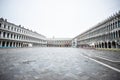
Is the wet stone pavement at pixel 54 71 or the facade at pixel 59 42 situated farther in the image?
the facade at pixel 59 42

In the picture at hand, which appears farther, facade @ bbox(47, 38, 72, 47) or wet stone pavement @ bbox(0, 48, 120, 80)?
facade @ bbox(47, 38, 72, 47)

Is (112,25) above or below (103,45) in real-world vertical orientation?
above

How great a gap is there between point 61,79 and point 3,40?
40905mm

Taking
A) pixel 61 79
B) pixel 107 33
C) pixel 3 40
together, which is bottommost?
pixel 61 79

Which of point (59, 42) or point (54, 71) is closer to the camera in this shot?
point (54, 71)

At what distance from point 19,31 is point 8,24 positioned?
883cm

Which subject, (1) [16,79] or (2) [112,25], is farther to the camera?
(2) [112,25]

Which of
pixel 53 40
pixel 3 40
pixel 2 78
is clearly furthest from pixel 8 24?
pixel 53 40

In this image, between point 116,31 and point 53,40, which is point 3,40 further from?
point 53,40

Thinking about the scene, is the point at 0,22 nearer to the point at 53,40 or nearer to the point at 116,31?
the point at 116,31

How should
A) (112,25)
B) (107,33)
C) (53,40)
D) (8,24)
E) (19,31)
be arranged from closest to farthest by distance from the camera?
(112,25), (107,33), (8,24), (19,31), (53,40)

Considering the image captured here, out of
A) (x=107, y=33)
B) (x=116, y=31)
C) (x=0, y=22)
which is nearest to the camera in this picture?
(x=116, y=31)

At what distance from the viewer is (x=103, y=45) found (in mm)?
36000

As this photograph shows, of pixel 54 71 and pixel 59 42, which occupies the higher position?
pixel 59 42
